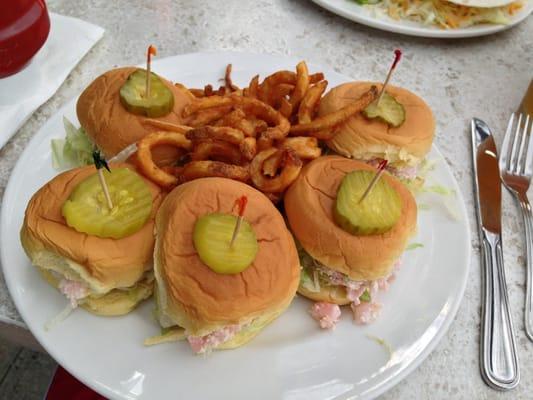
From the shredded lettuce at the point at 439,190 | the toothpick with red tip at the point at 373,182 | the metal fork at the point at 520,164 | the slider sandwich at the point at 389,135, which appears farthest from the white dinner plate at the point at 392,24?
the toothpick with red tip at the point at 373,182

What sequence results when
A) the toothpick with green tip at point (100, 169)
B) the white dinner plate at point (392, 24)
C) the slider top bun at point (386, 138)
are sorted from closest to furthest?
the toothpick with green tip at point (100, 169) < the slider top bun at point (386, 138) < the white dinner plate at point (392, 24)

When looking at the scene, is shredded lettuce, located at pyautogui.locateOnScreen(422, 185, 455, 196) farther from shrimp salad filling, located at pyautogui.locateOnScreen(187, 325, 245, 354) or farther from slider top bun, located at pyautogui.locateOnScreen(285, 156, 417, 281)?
shrimp salad filling, located at pyautogui.locateOnScreen(187, 325, 245, 354)

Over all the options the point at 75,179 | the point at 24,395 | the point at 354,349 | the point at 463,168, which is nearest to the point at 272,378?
the point at 354,349

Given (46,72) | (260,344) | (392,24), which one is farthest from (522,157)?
(46,72)

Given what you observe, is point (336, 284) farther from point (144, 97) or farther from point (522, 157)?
point (522, 157)

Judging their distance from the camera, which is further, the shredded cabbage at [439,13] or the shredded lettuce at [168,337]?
the shredded cabbage at [439,13]

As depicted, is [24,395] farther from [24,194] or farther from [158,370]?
[158,370]

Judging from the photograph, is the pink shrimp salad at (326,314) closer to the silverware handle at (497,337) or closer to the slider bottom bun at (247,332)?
the slider bottom bun at (247,332)
